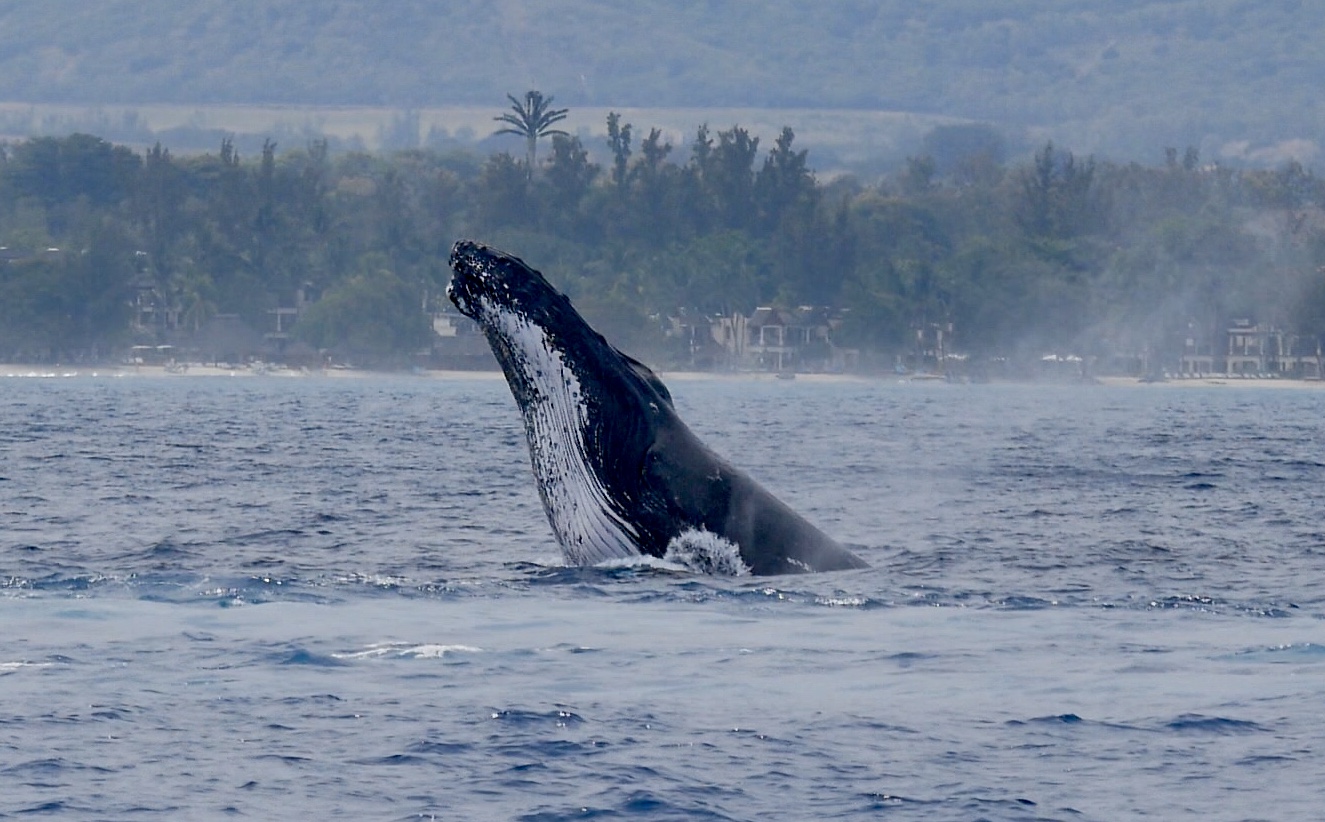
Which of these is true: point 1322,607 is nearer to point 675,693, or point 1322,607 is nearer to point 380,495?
point 675,693

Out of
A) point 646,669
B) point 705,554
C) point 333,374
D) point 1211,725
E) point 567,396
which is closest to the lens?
point 1211,725

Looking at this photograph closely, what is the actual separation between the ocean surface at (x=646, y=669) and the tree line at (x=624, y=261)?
135005mm

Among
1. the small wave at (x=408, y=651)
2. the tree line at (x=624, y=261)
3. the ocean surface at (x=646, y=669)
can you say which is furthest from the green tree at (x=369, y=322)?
the small wave at (x=408, y=651)

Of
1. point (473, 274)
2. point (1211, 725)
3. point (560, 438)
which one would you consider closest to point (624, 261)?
point (473, 274)

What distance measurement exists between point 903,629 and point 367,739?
196 inches

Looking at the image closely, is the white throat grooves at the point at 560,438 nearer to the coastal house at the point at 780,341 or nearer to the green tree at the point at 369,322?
the green tree at the point at 369,322

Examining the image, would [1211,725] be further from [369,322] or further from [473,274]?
[369,322]

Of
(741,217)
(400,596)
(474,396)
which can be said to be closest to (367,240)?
(741,217)

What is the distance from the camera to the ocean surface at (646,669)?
1127cm

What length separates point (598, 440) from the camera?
1703cm

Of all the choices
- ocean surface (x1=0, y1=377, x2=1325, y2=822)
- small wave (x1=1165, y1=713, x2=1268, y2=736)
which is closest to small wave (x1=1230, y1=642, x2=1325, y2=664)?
ocean surface (x1=0, y1=377, x2=1325, y2=822)

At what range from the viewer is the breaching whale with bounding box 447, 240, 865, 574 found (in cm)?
1705

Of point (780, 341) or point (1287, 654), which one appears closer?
point (1287, 654)

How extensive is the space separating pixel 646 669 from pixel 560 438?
342 centimetres
